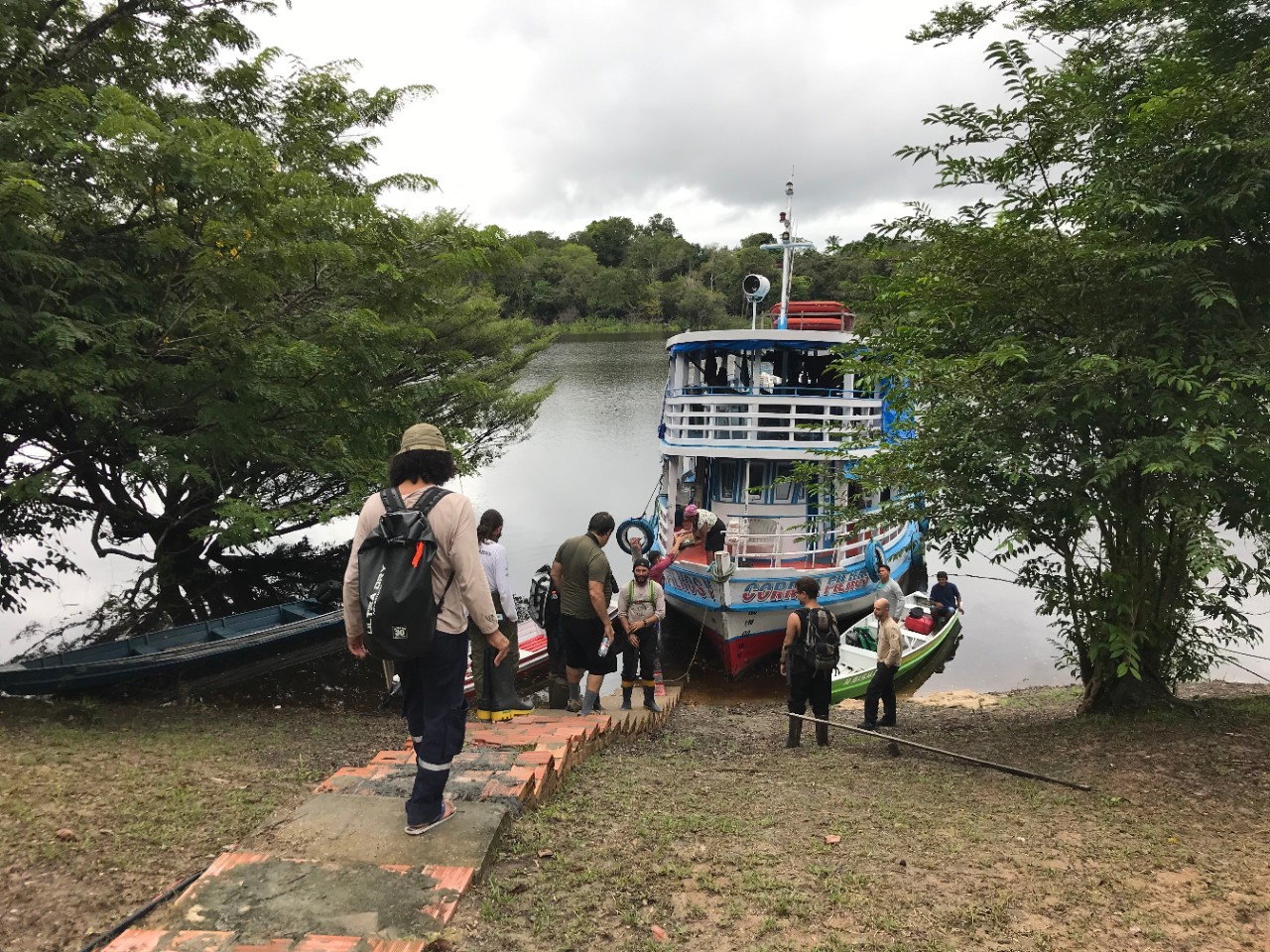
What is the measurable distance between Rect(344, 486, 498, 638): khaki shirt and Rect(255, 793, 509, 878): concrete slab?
33.0 inches

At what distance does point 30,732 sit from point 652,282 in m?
85.4

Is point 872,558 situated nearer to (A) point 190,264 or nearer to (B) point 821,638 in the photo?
(B) point 821,638

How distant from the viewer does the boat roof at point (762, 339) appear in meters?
14.0

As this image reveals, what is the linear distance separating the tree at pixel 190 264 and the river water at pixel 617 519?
23.4 ft

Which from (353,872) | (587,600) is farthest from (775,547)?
(353,872)

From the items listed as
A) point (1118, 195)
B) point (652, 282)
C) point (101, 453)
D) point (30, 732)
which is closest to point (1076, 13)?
point (1118, 195)

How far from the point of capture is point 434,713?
3535mm

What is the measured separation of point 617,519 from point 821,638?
61.6 ft

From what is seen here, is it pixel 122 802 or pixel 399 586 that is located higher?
pixel 399 586

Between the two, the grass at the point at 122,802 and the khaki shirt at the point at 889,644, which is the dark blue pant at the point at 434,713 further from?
the khaki shirt at the point at 889,644

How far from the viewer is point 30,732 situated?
631 cm

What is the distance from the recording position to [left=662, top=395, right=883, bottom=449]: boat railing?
1391 centimetres

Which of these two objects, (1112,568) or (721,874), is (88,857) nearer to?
(721,874)

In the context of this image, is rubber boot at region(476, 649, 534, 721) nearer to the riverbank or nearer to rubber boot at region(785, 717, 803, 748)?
the riverbank
